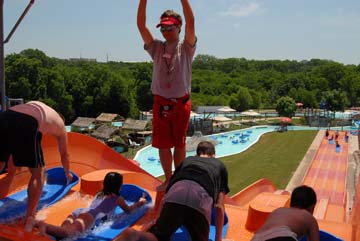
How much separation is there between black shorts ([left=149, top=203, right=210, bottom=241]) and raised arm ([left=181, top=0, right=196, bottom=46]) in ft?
5.29

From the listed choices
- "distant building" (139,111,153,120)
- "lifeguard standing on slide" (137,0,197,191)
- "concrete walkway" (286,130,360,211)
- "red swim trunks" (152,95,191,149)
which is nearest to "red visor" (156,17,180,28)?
"lifeguard standing on slide" (137,0,197,191)

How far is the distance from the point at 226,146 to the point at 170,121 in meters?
21.6

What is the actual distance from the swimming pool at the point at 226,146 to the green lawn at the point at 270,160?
2.97ft

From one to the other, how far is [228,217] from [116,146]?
19.2 metres

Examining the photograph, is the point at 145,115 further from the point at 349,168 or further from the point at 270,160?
the point at 349,168

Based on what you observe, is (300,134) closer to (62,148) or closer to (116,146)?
(116,146)

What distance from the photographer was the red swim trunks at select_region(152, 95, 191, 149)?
3447 millimetres

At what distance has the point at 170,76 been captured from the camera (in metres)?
3.42

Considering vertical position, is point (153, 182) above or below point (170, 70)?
below

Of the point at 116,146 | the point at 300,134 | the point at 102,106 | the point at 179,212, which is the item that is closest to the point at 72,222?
the point at 179,212

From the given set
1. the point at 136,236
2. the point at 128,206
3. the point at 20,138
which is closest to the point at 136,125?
the point at 128,206

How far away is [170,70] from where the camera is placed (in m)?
3.41

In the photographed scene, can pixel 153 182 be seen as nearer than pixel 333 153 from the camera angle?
Yes

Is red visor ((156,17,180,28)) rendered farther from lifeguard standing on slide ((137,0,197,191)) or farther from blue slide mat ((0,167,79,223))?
blue slide mat ((0,167,79,223))
